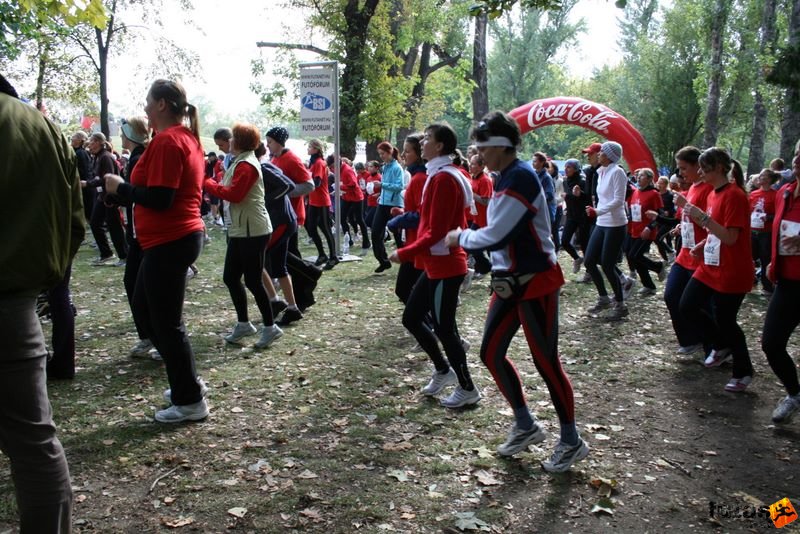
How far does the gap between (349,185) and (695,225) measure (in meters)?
9.60

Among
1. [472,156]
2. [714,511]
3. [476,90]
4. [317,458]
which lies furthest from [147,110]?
[476,90]

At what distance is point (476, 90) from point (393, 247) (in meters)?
17.8

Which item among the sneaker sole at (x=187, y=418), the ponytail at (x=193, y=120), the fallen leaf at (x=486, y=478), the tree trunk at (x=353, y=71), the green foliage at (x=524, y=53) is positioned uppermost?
the green foliage at (x=524, y=53)

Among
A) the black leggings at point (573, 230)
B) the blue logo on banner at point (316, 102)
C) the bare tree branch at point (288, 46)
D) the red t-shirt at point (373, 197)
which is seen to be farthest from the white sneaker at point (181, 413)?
the bare tree branch at point (288, 46)

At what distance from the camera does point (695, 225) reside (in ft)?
20.3

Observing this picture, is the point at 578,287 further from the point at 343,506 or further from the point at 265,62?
the point at 265,62

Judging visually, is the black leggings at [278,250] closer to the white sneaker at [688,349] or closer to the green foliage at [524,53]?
the white sneaker at [688,349]

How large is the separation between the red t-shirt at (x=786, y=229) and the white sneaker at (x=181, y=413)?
170 inches

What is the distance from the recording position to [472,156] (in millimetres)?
10250

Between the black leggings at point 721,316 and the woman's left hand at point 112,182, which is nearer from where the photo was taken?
the woman's left hand at point 112,182

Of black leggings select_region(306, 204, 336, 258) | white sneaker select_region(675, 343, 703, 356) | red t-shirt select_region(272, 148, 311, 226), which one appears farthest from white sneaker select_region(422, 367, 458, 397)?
black leggings select_region(306, 204, 336, 258)

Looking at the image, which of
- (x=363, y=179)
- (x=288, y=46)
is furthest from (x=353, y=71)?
(x=288, y=46)

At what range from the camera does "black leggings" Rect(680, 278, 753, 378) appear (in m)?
5.61

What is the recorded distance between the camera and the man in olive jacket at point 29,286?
7.95 feet
